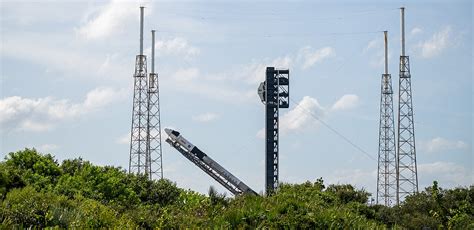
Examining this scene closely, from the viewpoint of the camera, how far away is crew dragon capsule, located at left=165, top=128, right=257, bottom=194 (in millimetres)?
51094

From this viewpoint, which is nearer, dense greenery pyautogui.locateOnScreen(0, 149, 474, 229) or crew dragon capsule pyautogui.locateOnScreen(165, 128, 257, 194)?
dense greenery pyautogui.locateOnScreen(0, 149, 474, 229)

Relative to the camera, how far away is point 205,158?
50906 millimetres

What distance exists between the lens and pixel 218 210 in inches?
798

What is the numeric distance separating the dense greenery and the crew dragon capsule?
96.4 inches

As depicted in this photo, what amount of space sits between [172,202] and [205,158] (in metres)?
3.78

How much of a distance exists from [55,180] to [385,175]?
21.1 metres

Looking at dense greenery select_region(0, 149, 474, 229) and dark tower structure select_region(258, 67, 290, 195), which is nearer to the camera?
dense greenery select_region(0, 149, 474, 229)

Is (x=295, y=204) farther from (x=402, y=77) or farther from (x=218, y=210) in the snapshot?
(x=402, y=77)

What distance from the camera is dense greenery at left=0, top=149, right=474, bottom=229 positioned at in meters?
17.9

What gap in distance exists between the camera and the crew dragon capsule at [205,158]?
5109 centimetres

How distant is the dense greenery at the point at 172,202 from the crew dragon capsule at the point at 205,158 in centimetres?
245

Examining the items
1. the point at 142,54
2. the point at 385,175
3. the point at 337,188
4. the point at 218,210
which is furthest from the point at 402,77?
the point at 218,210

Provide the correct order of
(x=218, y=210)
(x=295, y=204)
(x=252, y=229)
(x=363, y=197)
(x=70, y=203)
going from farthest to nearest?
(x=363, y=197) < (x=70, y=203) < (x=218, y=210) < (x=295, y=204) < (x=252, y=229)

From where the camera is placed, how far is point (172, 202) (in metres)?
49.4
